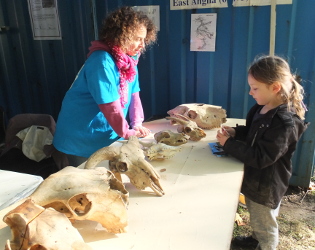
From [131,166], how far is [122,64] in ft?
2.85

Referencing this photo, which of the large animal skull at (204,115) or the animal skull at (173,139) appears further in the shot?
the large animal skull at (204,115)

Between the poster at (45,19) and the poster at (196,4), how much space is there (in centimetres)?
153

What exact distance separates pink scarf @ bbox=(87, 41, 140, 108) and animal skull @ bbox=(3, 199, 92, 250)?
50.0 inches

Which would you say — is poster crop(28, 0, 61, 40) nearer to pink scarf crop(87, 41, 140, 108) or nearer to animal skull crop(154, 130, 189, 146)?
pink scarf crop(87, 41, 140, 108)

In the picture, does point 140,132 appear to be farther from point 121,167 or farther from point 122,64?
point 121,167

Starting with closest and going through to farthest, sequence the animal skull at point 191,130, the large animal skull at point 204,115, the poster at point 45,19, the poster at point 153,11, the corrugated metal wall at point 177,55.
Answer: the animal skull at point 191,130 < the large animal skull at point 204,115 < the corrugated metal wall at point 177,55 < the poster at point 153,11 < the poster at point 45,19

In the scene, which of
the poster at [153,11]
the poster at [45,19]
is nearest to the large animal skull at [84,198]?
the poster at [153,11]

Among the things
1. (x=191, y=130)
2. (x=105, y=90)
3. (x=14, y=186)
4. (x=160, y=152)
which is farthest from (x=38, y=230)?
(x=191, y=130)

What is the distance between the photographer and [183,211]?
54.4 inches

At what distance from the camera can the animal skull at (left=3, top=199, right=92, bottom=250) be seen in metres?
0.96

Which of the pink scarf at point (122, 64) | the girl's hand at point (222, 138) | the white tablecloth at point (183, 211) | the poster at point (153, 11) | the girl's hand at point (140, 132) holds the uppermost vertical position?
the poster at point (153, 11)

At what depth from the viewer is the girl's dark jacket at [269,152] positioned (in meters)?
1.73

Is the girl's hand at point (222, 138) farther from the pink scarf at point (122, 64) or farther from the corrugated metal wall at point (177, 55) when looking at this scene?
the corrugated metal wall at point (177, 55)

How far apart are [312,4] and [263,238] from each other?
204 centimetres
